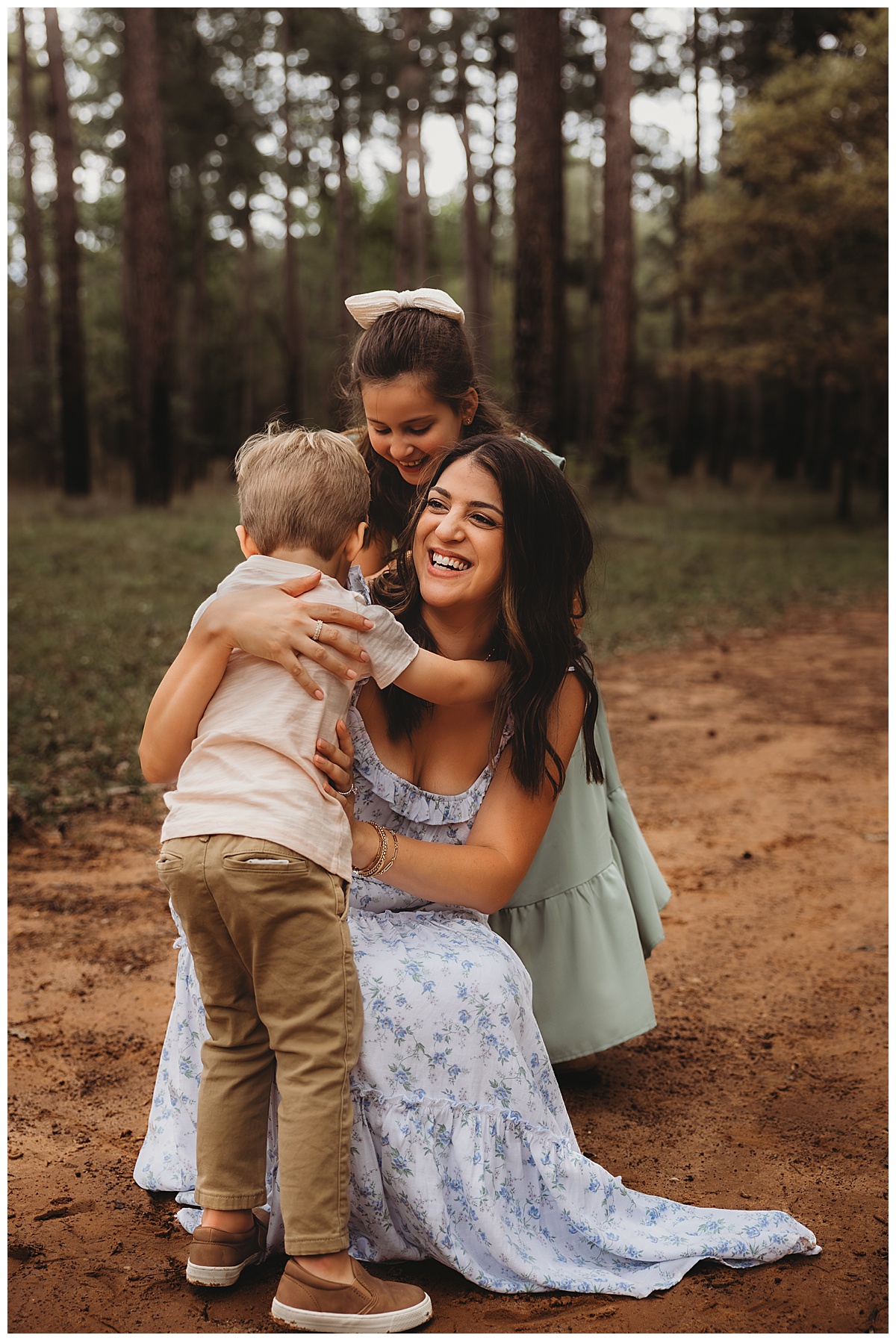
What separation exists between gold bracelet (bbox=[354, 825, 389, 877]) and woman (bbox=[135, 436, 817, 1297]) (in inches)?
1.1

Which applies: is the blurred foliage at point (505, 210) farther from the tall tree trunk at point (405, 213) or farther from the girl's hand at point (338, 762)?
the girl's hand at point (338, 762)

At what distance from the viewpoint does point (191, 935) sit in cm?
213

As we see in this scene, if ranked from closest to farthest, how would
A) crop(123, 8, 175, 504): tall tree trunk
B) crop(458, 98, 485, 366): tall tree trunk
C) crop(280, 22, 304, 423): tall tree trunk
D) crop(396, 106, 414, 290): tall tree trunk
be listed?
1. crop(123, 8, 175, 504): tall tree trunk
2. crop(396, 106, 414, 290): tall tree trunk
3. crop(280, 22, 304, 423): tall tree trunk
4. crop(458, 98, 485, 366): tall tree trunk

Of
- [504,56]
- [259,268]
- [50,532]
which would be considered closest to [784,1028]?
[50,532]

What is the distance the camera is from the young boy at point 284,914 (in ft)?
6.69

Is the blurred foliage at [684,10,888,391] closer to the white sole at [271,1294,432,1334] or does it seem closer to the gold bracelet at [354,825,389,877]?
the gold bracelet at [354,825,389,877]

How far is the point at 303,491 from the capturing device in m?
2.18

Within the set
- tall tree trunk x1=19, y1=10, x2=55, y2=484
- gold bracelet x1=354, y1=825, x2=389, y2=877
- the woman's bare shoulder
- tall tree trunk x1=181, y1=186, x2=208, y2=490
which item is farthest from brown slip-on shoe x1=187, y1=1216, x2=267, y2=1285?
tall tree trunk x1=181, y1=186, x2=208, y2=490

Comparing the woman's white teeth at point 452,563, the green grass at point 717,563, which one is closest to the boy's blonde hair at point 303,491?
the woman's white teeth at point 452,563

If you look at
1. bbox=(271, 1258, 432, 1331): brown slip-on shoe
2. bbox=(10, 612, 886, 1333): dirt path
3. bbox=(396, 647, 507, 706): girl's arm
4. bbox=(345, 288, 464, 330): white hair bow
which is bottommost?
bbox=(10, 612, 886, 1333): dirt path

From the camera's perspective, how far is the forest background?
417 inches

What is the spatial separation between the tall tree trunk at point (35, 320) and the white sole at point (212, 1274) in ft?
66.6

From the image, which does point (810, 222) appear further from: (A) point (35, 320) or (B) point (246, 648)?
(B) point (246, 648)

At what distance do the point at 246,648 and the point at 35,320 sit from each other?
81.9 ft
